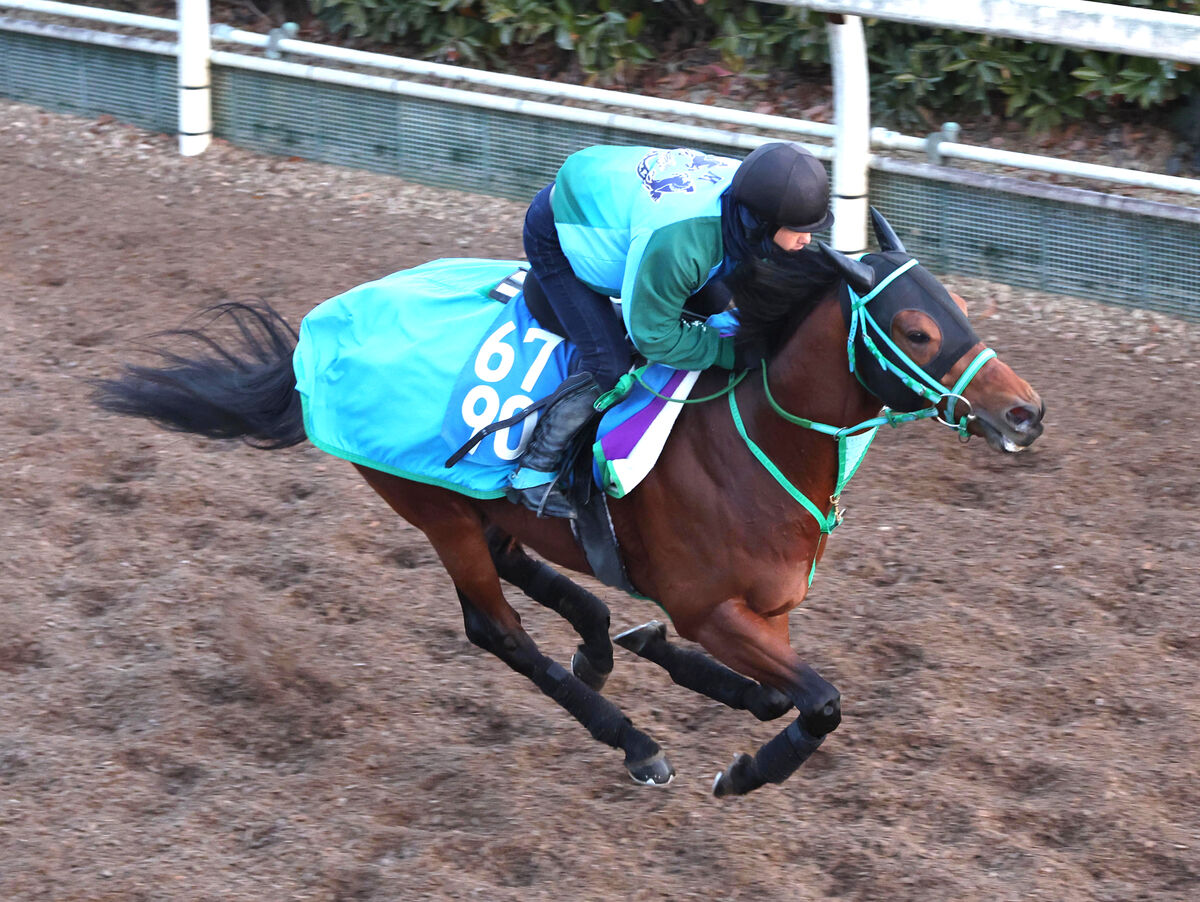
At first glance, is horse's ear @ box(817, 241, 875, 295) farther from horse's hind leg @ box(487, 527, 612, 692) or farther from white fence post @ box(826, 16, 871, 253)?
white fence post @ box(826, 16, 871, 253)

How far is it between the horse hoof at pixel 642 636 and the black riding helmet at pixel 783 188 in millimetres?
1431

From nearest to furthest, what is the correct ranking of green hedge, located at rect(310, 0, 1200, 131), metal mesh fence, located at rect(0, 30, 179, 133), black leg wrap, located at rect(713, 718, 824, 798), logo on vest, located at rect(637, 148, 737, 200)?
logo on vest, located at rect(637, 148, 737, 200), black leg wrap, located at rect(713, 718, 824, 798), green hedge, located at rect(310, 0, 1200, 131), metal mesh fence, located at rect(0, 30, 179, 133)

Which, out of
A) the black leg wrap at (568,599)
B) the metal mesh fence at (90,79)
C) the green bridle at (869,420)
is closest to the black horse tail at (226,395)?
the black leg wrap at (568,599)

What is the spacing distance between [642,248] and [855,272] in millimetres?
516

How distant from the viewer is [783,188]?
3143 mm

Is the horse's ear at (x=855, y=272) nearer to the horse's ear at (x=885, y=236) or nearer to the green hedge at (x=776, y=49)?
the horse's ear at (x=885, y=236)

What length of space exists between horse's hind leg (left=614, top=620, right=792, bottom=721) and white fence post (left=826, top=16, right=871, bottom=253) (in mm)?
2721

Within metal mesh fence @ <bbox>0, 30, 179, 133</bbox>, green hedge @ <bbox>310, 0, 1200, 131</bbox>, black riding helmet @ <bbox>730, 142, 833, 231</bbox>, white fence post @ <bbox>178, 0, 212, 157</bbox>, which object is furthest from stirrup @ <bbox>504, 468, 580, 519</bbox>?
metal mesh fence @ <bbox>0, 30, 179, 133</bbox>

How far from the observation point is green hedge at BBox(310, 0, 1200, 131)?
691 cm

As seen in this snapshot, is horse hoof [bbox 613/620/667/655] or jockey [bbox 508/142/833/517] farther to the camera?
horse hoof [bbox 613/620/667/655]

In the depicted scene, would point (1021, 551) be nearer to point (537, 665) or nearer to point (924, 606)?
point (924, 606)

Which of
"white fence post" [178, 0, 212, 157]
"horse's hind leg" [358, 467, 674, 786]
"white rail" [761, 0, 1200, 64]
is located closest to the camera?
"horse's hind leg" [358, 467, 674, 786]

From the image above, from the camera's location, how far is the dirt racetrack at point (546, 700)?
137 inches

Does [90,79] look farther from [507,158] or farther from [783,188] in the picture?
[783,188]
